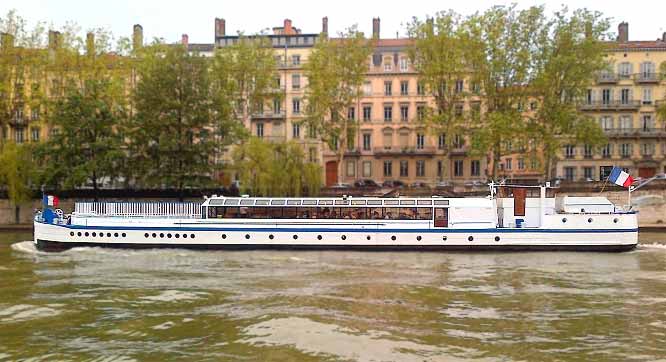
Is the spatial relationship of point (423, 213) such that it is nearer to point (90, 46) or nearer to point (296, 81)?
A: point (90, 46)

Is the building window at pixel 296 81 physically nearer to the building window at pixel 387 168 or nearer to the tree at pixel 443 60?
the building window at pixel 387 168

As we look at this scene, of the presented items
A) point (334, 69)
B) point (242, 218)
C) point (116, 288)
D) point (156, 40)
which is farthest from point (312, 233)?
point (156, 40)

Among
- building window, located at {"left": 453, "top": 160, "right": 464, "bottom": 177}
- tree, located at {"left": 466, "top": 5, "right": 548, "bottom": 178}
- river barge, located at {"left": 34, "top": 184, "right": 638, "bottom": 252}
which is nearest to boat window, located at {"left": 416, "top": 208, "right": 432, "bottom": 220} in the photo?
river barge, located at {"left": 34, "top": 184, "right": 638, "bottom": 252}

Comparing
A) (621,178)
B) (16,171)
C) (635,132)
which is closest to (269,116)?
(16,171)

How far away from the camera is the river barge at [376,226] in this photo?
101 feet

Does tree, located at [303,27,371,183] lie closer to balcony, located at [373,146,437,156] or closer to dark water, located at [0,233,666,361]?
balcony, located at [373,146,437,156]

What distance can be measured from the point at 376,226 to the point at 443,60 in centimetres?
2241

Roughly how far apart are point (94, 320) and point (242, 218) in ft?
49.3

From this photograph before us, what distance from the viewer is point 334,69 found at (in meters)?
52.7

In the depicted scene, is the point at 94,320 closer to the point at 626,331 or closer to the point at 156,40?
the point at 626,331

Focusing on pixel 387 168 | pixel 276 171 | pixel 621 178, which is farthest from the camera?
pixel 387 168

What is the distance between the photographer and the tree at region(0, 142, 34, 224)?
45.6 meters

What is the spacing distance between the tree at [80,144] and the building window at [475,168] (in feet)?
111

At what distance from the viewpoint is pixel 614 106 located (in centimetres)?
6331
